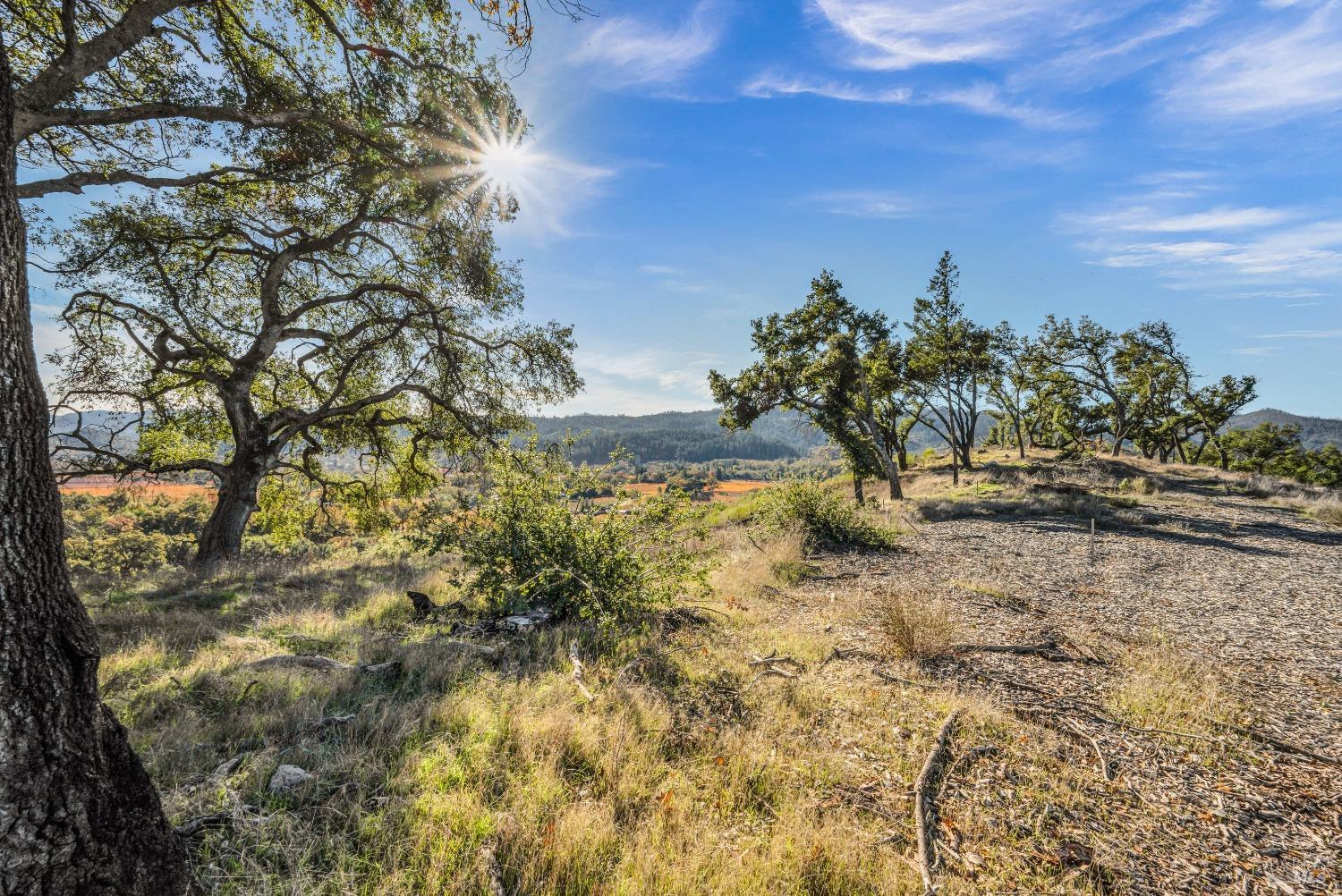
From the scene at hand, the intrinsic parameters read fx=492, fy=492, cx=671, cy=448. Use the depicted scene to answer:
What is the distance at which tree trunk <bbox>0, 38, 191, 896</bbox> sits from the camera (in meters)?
1.93

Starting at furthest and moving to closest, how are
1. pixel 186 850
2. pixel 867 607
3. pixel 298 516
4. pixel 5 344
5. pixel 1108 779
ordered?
pixel 298 516 → pixel 867 607 → pixel 1108 779 → pixel 186 850 → pixel 5 344

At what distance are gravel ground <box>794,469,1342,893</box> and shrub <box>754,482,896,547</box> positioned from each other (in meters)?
1.22

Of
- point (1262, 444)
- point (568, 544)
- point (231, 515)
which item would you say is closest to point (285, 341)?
point (231, 515)

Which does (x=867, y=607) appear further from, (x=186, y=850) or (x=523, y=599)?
(x=186, y=850)

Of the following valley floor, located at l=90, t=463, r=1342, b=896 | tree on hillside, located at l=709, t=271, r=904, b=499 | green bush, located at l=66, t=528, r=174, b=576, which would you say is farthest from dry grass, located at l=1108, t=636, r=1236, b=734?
green bush, located at l=66, t=528, r=174, b=576

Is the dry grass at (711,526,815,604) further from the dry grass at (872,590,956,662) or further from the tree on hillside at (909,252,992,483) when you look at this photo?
the tree on hillside at (909,252,992,483)

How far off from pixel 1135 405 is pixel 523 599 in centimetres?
5008

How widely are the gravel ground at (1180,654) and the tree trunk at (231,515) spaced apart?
13.6m

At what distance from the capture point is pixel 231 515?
1253cm

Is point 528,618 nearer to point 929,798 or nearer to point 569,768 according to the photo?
point 569,768

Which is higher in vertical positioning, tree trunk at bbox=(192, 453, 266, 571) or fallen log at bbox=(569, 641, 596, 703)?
tree trunk at bbox=(192, 453, 266, 571)

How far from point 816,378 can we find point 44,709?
21101 mm

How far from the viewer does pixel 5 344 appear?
7.10ft

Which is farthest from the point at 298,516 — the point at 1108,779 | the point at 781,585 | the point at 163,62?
the point at 1108,779
